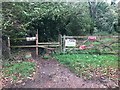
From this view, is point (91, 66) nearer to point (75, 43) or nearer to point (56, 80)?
point (56, 80)

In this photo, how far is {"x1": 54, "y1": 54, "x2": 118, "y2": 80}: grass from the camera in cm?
294

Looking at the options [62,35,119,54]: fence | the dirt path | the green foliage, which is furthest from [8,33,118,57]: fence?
the dirt path

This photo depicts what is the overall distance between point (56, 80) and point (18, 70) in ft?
2.23

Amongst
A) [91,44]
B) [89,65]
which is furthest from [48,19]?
[89,65]

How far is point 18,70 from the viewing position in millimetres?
2998

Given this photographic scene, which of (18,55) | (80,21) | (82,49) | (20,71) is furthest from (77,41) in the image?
(20,71)

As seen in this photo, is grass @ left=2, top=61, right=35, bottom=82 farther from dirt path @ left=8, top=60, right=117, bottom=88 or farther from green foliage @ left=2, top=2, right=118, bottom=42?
green foliage @ left=2, top=2, right=118, bottom=42

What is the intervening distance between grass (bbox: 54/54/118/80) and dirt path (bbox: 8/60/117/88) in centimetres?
16

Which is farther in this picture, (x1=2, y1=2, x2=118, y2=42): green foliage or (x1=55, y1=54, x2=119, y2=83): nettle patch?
(x1=2, y1=2, x2=118, y2=42): green foliage

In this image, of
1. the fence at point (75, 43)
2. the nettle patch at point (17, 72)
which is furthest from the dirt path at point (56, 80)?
the fence at point (75, 43)

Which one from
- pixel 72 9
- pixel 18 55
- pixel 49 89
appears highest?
pixel 72 9

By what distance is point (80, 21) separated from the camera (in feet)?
15.2

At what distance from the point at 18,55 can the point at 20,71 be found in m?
0.95

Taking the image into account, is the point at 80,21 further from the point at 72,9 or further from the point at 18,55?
the point at 18,55
